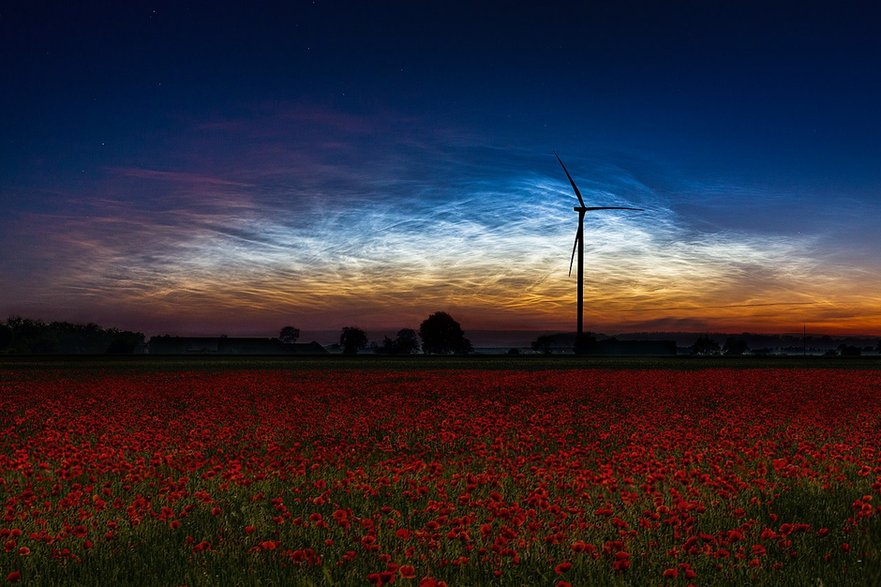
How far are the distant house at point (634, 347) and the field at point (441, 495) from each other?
126015 mm

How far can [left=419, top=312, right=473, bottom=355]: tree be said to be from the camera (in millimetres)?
174375

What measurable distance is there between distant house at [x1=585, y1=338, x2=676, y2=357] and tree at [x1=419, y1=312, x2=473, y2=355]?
36.0 meters

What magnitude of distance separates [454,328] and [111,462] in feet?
541

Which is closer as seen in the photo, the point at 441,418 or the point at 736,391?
the point at 441,418

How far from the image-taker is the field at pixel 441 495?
6.35m

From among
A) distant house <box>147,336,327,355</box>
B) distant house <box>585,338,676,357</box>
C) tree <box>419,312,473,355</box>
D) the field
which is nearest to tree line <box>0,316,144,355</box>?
distant house <box>147,336,327,355</box>

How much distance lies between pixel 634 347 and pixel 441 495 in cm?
15878

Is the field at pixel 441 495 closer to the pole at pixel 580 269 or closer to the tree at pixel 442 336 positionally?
the pole at pixel 580 269

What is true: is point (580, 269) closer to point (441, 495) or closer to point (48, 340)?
point (441, 495)

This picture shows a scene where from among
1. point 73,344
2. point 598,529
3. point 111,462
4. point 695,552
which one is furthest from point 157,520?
point 73,344

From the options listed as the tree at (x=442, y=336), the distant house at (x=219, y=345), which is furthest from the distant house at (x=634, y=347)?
the distant house at (x=219, y=345)

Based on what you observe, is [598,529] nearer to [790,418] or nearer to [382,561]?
[382,561]

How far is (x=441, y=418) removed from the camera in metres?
17.4

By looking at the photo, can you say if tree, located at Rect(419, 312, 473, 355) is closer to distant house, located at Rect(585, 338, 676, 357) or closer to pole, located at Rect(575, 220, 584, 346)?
distant house, located at Rect(585, 338, 676, 357)
